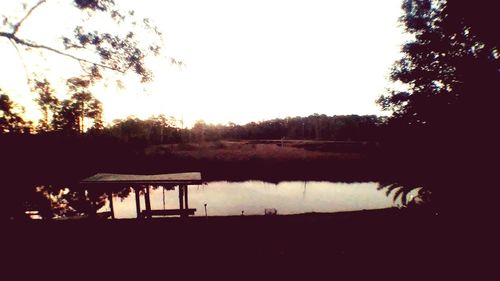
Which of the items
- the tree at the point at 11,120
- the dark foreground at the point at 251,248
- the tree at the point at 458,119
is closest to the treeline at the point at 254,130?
the tree at the point at 11,120

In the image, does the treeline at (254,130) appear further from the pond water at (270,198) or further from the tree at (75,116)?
the pond water at (270,198)

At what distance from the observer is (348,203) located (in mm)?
28688

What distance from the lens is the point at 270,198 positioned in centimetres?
3031

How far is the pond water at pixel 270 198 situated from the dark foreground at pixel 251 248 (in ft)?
49.5

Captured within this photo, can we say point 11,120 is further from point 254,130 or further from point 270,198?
point 254,130

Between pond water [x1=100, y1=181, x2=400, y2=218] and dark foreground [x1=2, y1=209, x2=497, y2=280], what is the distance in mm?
15083

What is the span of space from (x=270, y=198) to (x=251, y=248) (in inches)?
880

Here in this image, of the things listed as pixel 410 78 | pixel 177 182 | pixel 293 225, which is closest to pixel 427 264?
pixel 293 225

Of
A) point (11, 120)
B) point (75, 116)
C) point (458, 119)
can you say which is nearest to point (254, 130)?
point (75, 116)

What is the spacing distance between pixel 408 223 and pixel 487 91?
15.2 feet

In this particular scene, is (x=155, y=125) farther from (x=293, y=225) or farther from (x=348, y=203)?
(x=293, y=225)

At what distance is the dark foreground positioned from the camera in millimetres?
7457

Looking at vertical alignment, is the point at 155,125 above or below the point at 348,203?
above

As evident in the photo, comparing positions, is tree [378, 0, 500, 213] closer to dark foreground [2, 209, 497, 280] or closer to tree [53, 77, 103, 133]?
dark foreground [2, 209, 497, 280]
